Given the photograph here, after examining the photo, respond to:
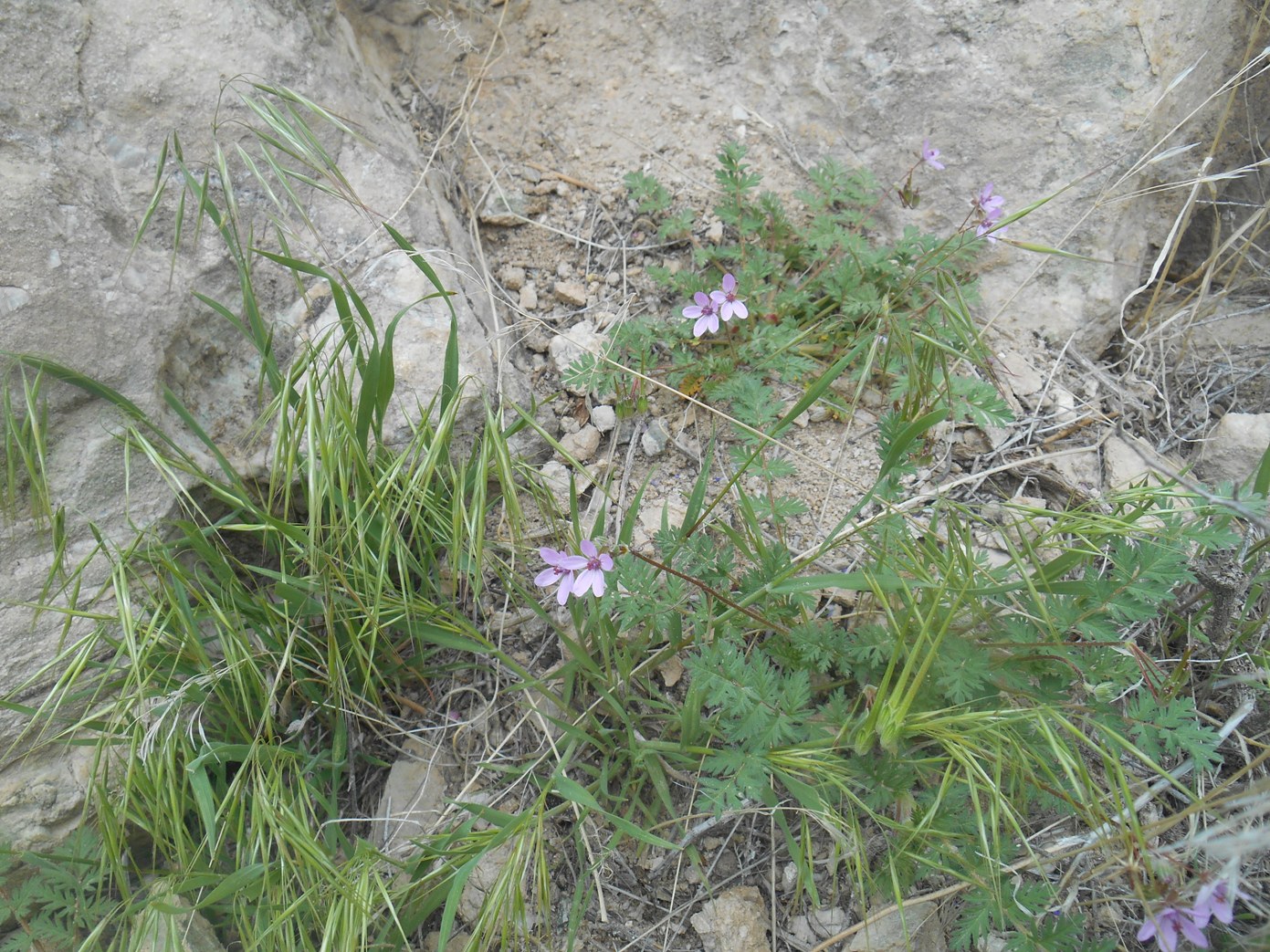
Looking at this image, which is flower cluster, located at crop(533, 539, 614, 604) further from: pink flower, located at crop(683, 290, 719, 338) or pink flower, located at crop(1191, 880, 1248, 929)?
pink flower, located at crop(1191, 880, 1248, 929)

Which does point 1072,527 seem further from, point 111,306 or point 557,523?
point 111,306

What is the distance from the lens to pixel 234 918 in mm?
1828

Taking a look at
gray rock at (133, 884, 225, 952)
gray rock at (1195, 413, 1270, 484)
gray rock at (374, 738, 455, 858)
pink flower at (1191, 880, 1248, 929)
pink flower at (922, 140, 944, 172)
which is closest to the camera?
pink flower at (1191, 880, 1248, 929)

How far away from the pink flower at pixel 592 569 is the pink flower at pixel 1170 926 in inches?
43.5

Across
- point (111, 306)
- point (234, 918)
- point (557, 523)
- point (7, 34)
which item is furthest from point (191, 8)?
point (234, 918)

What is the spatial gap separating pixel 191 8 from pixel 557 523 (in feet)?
5.44

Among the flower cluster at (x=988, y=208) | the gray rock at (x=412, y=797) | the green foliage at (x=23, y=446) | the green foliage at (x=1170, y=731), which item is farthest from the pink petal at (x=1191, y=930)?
the green foliage at (x=23, y=446)

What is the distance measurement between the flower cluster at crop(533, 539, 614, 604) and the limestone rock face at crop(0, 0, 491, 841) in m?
0.53

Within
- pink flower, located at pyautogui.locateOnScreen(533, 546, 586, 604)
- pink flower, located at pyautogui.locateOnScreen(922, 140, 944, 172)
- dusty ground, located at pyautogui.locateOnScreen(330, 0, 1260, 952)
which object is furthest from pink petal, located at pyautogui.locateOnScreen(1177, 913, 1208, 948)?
pink flower, located at pyautogui.locateOnScreen(922, 140, 944, 172)

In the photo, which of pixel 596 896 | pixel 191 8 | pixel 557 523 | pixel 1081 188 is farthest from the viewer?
pixel 1081 188

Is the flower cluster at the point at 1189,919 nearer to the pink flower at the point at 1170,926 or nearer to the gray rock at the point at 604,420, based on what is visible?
the pink flower at the point at 1170,926

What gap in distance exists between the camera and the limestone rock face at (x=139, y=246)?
1.93 meters

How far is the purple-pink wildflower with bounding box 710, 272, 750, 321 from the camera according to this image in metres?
2.24

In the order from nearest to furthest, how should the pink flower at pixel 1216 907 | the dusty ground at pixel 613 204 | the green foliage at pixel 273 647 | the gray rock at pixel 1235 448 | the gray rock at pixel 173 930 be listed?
the pink flower at pixel 1216 907 → the gray rock at pixel 173 930 → the green foliage at pixel 273 647 → the gray rock at pixel 1235 448 → the dusty ground at pixel 613 204
